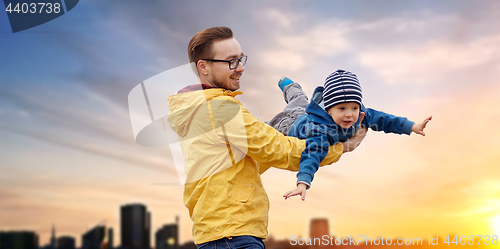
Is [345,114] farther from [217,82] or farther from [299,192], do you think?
[217,82]

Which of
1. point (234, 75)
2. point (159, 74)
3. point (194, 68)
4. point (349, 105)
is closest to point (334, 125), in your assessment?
point (349, 105)

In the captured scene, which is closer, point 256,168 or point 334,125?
point 256,168

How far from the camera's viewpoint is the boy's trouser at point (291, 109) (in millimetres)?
4531

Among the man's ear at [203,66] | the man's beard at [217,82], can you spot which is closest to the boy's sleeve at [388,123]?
the man's beard at [217,82]

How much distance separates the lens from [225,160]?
3.48 meters

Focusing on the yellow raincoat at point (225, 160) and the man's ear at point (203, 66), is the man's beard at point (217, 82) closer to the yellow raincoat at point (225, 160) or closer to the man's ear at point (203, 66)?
the man's ear at point (203, 66)

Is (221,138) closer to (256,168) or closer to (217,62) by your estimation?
(256,168)

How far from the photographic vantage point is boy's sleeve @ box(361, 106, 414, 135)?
14.6ft

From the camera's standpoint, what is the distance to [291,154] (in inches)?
144

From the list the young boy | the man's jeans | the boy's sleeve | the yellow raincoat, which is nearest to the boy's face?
the young boy

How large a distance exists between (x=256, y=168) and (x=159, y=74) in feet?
4.83

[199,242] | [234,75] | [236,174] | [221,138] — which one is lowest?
[199,242]

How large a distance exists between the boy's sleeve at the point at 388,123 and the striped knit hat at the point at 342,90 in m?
0.43

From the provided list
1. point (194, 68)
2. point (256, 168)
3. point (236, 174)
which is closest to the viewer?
point (236, 174)
